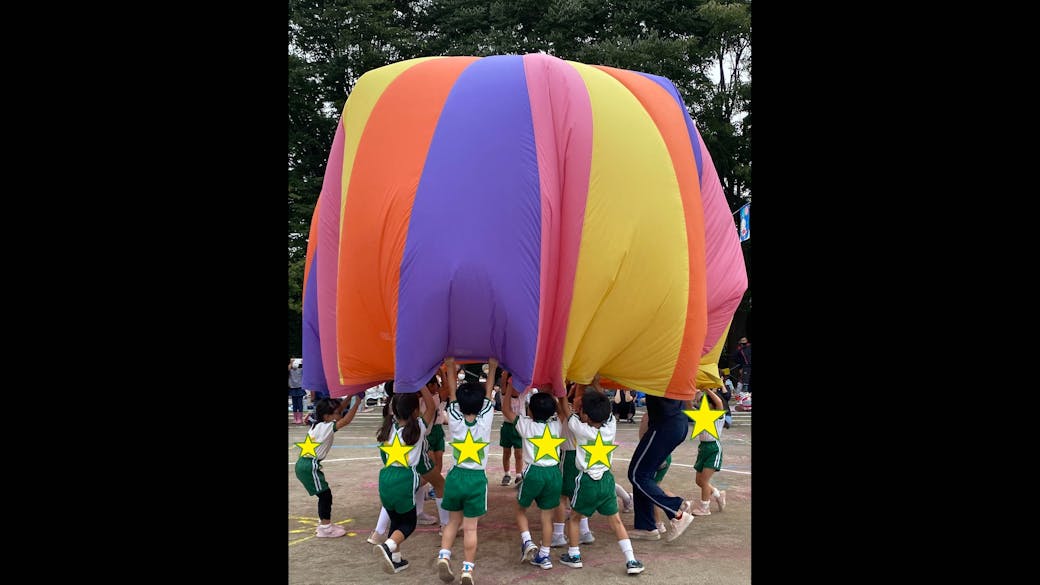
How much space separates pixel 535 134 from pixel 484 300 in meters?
1.51

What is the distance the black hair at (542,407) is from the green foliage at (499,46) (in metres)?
17.5

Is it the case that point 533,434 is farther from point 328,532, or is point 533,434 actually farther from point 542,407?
point 328,532

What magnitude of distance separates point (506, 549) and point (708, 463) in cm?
236

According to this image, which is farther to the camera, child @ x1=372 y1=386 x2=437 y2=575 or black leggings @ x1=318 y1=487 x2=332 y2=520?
black leggings @ x1=318 y1=487 x2=332 y2=520

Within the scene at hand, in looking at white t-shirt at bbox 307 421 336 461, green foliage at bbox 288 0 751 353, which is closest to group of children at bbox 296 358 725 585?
white t-shirt at bbox 307 421 336 461

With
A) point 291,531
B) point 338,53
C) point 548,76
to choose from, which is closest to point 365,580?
point 291,531

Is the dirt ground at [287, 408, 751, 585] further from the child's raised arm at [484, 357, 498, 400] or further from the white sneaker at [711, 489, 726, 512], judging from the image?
the child's raised arm at [484, 357, 498, 400]

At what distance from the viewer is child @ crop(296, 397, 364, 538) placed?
7039mm

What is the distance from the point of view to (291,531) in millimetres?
7367

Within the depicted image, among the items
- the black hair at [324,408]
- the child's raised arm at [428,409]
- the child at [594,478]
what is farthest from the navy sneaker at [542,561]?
the black hair at [324,408]

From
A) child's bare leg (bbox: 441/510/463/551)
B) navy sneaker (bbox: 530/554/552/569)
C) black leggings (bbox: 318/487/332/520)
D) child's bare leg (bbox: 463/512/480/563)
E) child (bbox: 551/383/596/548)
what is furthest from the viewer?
black leggings (bbox: 318/487/332/520)

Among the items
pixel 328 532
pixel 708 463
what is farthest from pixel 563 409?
pixel 328 532

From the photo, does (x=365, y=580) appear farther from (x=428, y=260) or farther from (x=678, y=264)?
(x=678, y=264)

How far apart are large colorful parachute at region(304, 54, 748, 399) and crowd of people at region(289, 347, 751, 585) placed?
0.35 metres
